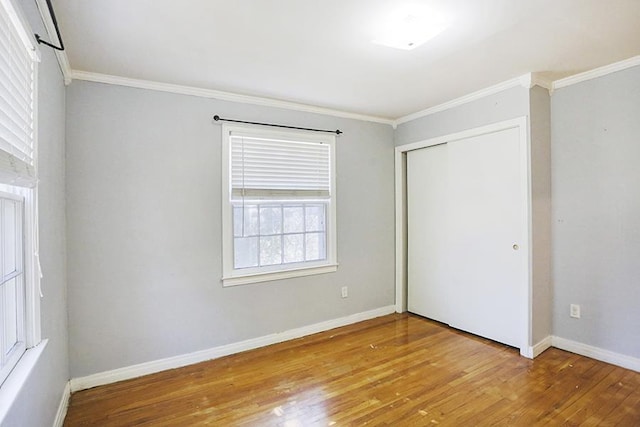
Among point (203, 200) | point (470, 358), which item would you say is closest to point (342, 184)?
point (203, 200)

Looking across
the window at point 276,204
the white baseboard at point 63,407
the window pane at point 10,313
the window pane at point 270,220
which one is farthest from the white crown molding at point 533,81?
the white baseboard at point 63,407

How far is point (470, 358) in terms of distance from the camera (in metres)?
2.77

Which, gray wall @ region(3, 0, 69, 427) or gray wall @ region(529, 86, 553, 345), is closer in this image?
gray wall @ region(3, 0, 69, 427)

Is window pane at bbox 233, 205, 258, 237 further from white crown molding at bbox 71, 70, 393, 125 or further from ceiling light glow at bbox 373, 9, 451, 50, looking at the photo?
ceiling light glow at bbox 373, 9, 451, 50

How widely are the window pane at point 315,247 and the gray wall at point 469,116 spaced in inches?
60.7

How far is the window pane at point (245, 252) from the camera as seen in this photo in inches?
119

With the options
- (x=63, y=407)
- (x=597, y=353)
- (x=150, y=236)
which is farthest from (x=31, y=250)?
(x=597, y=353)

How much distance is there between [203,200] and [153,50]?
1.18m

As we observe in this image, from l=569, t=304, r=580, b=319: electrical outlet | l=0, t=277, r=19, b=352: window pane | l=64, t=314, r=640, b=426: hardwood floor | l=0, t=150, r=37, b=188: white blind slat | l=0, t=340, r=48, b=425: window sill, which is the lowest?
l=64, t=314, r=640, b=426: hardwood floor

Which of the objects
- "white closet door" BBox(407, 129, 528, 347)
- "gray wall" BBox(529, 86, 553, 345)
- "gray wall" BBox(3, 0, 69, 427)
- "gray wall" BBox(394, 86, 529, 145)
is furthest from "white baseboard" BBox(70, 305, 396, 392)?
"gray wall" BBox(394, 86, 529, 145)

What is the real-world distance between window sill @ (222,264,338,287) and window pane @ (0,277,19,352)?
1.57 metres

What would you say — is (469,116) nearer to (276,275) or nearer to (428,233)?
(428,233)

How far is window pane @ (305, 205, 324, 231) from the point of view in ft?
11.3

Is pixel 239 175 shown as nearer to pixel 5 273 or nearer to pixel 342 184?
pixel 342 184
